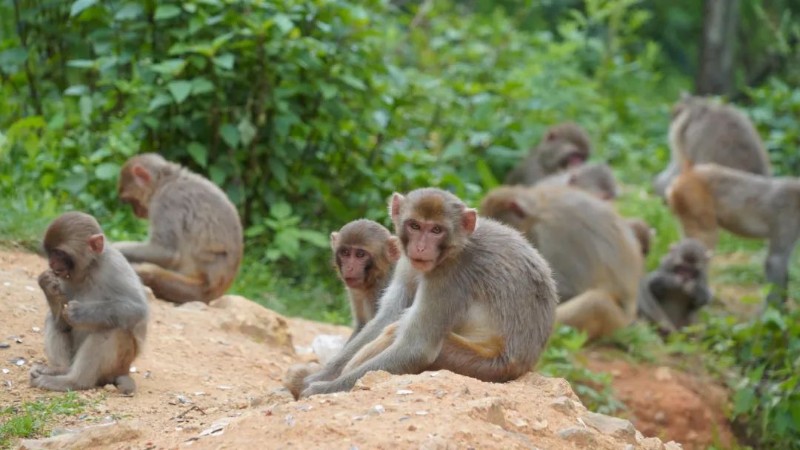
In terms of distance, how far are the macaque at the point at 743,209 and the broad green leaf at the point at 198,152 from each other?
5642 mm

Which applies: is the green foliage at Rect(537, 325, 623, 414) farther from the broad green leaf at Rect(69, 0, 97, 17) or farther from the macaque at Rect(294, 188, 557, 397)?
the broad green leaf at Rect(69, 0, 97, 17)

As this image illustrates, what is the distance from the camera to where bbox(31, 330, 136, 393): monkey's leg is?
22.4 feet

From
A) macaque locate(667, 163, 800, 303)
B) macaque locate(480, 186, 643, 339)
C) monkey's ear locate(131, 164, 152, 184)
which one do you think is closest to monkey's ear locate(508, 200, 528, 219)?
macaque locate(480, 186, 643, 339)

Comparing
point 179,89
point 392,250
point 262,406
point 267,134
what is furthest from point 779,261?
point 262,406

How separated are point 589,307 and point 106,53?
200 inches

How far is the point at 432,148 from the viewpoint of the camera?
13938 millimetres

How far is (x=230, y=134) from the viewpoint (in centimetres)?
A: 1097

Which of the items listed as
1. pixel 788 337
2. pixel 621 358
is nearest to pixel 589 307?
pixel 621 358

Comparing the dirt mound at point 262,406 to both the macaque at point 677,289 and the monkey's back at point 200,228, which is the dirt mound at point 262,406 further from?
the macaque at point 677,289

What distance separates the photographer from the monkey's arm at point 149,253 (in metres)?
9.14

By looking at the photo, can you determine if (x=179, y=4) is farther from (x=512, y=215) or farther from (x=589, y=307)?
(x=589, y=307)

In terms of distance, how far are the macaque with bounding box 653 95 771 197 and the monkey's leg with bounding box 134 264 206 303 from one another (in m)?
8.58

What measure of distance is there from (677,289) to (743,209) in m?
1.51

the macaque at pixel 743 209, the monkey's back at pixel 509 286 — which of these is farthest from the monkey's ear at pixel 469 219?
the macaque at pixel 743 209
